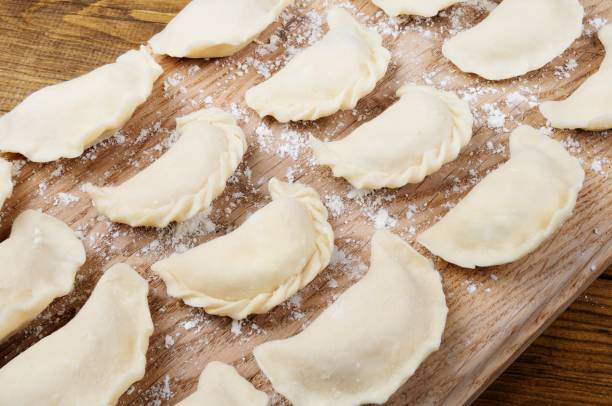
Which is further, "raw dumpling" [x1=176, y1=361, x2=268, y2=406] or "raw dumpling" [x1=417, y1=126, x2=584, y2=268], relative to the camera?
"raw dumpling" [x1=417, y1=126, x2=584, y2=268]

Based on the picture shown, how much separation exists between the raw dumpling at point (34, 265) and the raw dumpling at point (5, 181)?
0.06 metres

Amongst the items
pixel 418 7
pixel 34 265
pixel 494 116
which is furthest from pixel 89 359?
pixel 418 7

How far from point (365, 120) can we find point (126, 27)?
109 cm

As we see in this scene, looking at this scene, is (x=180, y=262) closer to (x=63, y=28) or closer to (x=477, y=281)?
(x=477, y=281)

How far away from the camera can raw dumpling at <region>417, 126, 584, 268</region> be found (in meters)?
1.98

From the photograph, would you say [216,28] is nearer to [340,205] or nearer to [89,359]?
[340,205]

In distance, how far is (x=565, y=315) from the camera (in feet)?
7.63

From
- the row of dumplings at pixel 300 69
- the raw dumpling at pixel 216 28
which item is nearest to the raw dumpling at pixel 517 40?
the row of dumplings at pixel 300 69

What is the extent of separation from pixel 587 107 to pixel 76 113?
1465 millimetres

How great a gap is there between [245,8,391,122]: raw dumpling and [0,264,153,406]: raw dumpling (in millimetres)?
703

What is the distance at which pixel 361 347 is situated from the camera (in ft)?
5.91

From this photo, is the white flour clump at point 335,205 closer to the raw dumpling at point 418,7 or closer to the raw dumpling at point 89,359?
the raw dumpling at point 89,359

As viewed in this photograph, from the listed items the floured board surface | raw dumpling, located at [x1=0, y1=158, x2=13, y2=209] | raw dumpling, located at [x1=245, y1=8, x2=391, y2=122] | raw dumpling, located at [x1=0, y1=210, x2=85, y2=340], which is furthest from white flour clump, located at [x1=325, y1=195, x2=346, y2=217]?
raw dumpling, located at [x1=0, y1=158, x2=13, y2=209]

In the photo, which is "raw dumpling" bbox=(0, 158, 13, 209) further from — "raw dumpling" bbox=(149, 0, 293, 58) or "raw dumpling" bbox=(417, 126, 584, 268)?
"raw dumpling" bbox=(417, 126, 584, 268)
